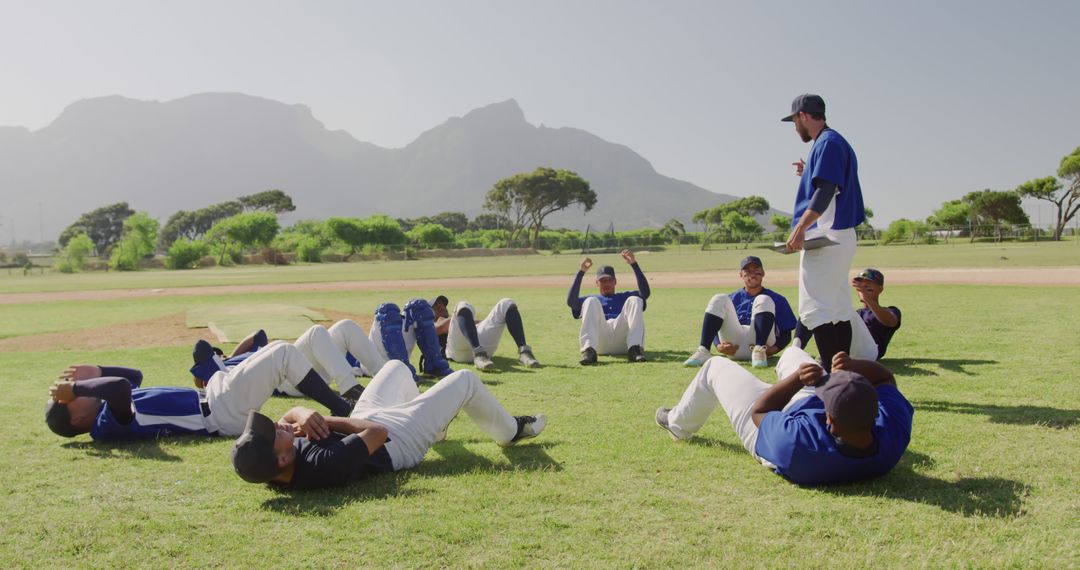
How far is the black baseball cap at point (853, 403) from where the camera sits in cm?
339

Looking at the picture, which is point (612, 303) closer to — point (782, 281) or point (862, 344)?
point (862, 344)

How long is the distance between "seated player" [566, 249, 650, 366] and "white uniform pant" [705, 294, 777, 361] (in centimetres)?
90

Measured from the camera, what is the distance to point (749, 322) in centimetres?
882

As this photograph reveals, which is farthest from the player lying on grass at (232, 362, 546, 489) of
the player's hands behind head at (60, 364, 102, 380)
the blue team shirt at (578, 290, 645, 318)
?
the blue team shirt at (578, 290, 645, 318)

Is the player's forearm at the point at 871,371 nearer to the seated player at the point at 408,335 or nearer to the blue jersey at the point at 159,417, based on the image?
the blue jersey at the point at 159,417

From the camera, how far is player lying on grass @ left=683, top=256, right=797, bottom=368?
847 centimetres

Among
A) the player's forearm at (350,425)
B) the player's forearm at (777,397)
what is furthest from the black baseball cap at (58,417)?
the player's forearm at (777,397)

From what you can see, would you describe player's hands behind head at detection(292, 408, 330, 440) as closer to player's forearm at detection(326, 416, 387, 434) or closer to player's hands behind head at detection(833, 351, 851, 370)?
player's forearm at detection(326, 416, 387, 434)

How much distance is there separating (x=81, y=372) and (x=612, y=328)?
19.0ft

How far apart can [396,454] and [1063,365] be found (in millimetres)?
7021

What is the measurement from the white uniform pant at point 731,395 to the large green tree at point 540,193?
4160 inches

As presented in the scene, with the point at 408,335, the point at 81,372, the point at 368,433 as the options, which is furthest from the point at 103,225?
the point at 368,433

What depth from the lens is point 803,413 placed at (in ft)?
12.7

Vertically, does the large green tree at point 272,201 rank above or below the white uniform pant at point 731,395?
above
